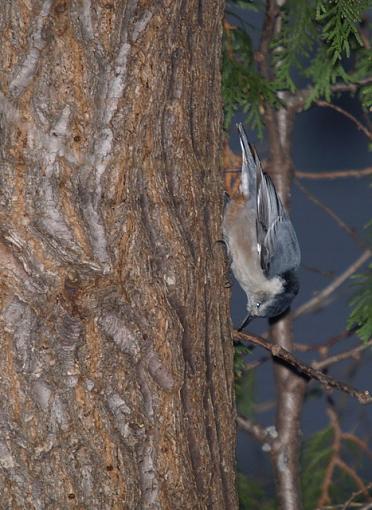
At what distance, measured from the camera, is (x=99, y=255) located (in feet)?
5.98

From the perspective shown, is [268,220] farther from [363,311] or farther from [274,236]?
[363,311]

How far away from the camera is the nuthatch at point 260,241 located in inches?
135

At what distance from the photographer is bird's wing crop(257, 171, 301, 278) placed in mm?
3463

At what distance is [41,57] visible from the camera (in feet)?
5.72

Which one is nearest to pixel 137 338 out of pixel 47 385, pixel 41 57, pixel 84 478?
pixel 47 385

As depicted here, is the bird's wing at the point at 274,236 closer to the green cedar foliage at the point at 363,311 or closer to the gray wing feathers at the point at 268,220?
the gray wing feathers at the point at 268,220

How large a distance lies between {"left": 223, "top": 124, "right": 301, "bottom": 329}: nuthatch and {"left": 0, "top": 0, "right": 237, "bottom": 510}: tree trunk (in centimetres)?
146

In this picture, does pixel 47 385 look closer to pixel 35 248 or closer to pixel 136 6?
pixel 35 248

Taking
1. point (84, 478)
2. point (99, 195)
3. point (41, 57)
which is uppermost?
point (41, 57)

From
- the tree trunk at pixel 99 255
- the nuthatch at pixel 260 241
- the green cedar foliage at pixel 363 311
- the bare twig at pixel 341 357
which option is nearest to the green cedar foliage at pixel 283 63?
the nuthatch at pixel 260 241

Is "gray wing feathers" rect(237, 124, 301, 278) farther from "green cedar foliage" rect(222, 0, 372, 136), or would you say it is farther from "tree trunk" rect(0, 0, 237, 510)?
"tree trunk" rect(0, 0, 237, 510)

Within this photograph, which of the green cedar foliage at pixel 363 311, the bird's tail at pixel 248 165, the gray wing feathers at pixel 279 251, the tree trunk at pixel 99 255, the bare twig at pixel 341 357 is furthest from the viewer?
the gray wing feathers at pixel 279 251

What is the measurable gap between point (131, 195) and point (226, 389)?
1.99ft

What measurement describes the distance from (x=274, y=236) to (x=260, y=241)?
0.10 meters
